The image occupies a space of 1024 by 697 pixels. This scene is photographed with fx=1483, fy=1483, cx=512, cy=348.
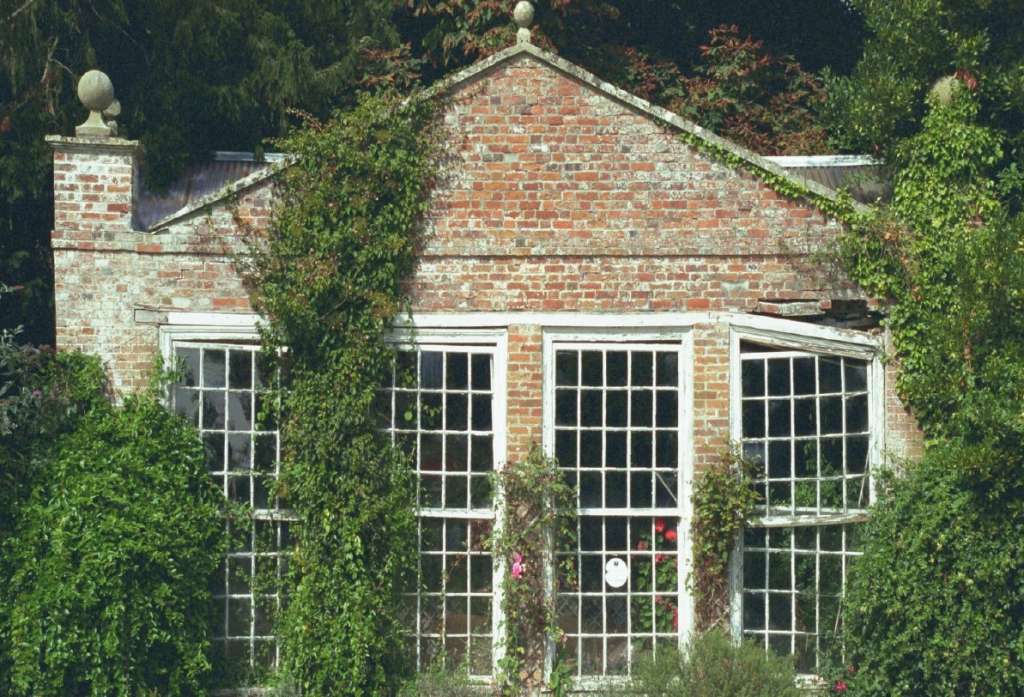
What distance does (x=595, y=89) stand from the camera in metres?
12.0

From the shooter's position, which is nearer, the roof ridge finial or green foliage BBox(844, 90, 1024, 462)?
green foliage BBox(844, 90, 1024, 462)

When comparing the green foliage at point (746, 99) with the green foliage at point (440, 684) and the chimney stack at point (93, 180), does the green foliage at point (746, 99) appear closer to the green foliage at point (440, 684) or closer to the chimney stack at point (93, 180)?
the chimney stack at point (93, 180)

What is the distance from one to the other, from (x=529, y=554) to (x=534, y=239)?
2.50 metres

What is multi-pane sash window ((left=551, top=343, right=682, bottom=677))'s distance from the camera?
11.8 meters

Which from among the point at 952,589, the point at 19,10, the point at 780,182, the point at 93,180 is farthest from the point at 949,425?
the point at 19,10

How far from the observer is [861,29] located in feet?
62.1

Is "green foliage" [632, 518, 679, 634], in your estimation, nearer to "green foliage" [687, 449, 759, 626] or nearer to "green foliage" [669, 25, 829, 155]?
"green foliage" [687, 449, 759, 626]

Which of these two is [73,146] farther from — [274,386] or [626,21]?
[626,21]

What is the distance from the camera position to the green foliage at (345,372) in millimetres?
11430

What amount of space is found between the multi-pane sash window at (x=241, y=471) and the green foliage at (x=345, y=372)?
218mm

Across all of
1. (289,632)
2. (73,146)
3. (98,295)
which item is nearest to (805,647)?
(289,632)

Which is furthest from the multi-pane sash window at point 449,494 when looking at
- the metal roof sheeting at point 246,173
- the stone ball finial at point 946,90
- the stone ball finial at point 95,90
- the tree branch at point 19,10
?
the tree branch at point 19,10

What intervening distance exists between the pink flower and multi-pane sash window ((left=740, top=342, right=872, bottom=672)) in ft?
5.81

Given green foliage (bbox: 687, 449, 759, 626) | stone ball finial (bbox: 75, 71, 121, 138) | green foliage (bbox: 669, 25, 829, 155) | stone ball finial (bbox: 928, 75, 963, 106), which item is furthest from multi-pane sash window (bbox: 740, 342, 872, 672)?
stone ball finial (bbox: 75, 71, 121, 138)
